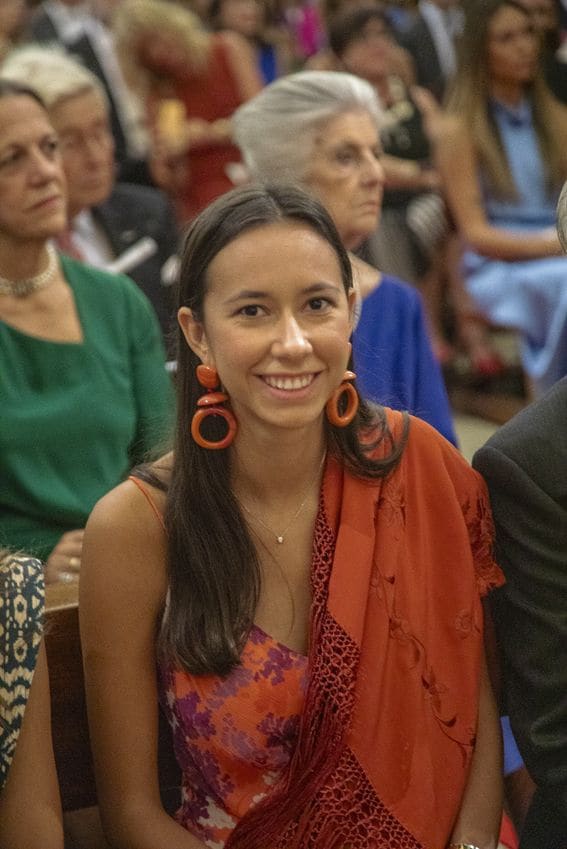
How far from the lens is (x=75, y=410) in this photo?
2523 mm

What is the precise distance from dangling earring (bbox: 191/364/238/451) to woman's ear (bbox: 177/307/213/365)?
18 millimetres

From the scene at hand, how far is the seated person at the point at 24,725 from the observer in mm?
1613

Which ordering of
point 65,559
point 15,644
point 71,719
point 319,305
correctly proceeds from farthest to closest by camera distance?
point 65,559 → point 71,719 → point 319,305 → point 15,644

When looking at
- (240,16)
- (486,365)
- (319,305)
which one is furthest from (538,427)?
(240,16)

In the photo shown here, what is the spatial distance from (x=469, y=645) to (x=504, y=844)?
0.32 metres

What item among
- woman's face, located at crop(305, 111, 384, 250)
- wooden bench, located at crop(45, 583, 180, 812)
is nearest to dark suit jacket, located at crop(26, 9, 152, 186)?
woman's face, located at crop(305, 111, 384, 250)

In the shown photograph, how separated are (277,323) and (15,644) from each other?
0.51 m

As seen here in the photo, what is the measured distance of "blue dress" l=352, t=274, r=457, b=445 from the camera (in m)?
2.71

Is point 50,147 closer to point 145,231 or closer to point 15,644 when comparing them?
point 145,231

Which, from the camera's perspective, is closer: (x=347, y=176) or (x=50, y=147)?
(x=50, y=147)

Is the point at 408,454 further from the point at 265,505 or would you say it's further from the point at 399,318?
the point at 399,318

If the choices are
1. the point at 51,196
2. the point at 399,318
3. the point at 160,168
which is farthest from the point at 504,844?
the point at 160,168

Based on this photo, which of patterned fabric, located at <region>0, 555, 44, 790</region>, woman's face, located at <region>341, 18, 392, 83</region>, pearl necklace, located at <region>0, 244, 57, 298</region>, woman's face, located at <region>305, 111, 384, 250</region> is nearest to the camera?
patterned fabric, located at <region>0, 555, 44, 790</region>

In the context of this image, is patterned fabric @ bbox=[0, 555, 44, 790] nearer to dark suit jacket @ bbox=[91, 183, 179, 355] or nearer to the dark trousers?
the dark trousers
